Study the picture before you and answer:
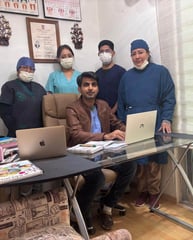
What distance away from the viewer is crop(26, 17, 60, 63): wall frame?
2848mm

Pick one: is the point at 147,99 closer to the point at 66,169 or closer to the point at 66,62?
the point at 66,62

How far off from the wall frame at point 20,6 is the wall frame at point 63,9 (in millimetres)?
122

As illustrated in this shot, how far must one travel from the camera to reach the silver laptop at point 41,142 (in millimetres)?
1473

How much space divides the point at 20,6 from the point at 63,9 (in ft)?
1.62

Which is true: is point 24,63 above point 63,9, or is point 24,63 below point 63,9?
below

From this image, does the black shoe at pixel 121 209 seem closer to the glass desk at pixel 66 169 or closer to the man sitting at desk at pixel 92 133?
the man sitting at desk at pixel 92 133

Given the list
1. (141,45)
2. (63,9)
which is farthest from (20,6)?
(141,45)

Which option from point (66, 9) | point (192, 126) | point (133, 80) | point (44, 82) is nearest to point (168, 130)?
point (192, 126)

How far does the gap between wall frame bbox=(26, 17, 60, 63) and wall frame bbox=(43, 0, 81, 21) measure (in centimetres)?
9

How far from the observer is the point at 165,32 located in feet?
8.04

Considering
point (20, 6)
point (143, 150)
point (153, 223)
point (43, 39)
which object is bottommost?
point (153, 223)

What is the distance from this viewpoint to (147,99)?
95.6 inches

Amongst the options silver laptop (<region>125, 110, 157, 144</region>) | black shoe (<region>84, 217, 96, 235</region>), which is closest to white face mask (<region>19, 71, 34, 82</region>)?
silver laptop (<region>125, 110, 157, 144</region>)

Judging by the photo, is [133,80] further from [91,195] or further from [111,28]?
→ [91,195]
